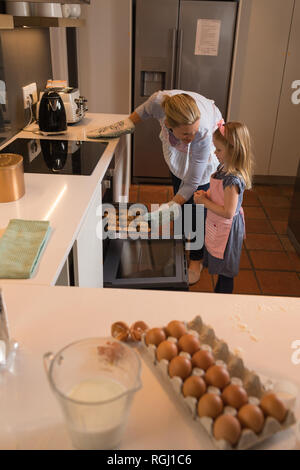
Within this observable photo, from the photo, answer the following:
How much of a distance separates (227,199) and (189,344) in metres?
1.15

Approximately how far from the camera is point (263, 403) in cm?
67

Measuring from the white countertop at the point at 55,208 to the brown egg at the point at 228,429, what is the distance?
582 mm

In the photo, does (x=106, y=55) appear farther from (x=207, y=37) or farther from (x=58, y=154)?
(x=58, y=154)

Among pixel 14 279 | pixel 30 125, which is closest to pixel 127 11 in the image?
pixel 30 125

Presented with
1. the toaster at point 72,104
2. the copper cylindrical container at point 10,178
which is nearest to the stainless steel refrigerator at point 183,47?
the toaster at point 72,104

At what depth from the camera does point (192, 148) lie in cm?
223

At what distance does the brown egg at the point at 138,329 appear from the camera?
84cm

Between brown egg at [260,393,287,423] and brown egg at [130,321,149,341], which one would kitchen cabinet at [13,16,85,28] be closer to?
brown egg at [130,321,149,341]

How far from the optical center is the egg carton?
636 mm

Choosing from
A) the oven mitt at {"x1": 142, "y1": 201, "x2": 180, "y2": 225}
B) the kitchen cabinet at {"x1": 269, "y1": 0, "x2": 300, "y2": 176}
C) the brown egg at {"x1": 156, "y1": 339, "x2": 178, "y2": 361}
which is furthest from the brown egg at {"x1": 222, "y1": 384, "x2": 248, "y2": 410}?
the kitchen cabinet at {"x1": 269, "y1": 0, "x2": 300, "y2": 176}

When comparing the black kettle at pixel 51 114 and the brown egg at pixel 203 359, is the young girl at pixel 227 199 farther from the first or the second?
the brown egg at pixel 203 359

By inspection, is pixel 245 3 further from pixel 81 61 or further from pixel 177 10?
pixel 81 61
